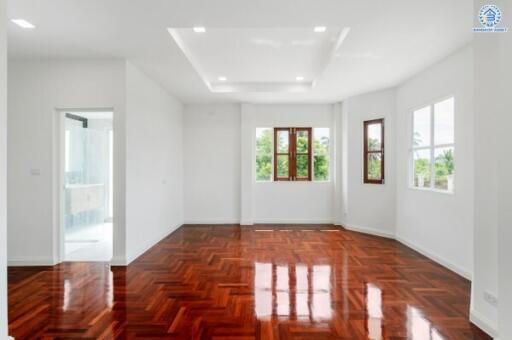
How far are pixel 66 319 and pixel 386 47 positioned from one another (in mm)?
4299

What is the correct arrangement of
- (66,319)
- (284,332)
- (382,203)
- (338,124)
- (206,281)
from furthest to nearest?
(338,124)
(382,203)
(206,281)
(66,319)
(284,332)

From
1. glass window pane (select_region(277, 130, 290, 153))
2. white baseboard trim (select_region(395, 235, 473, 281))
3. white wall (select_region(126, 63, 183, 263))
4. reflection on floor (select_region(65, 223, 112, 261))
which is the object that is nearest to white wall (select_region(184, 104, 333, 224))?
glass window pane (select_region(277, 130, 290, 153))

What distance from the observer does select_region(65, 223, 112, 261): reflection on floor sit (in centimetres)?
423

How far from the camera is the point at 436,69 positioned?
398 cm

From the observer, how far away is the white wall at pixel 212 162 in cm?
664

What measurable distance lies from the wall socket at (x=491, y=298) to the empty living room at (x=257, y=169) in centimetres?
2

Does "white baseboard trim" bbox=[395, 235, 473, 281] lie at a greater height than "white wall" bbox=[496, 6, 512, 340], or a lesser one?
lesser

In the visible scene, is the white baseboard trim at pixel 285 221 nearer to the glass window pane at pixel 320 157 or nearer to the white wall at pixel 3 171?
the glass window pane at pixel 320 157

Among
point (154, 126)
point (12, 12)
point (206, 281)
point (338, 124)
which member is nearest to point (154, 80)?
A: point (154, 126)

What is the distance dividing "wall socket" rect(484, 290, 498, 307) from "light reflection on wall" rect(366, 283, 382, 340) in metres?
0.81

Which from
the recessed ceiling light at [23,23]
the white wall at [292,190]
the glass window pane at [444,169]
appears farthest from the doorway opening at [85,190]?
the glass window pane at [444,169]

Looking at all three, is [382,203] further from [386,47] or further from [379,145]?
[386,47]

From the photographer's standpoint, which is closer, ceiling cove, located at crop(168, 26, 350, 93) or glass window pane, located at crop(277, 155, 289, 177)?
ceiling cove, located at crop(168, 26, 350, 93)

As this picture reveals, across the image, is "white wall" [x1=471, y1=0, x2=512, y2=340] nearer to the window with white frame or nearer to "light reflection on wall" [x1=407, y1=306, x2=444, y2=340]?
"light reflection on wall" [x1=407, y1=306, x2=444, y2=340]
